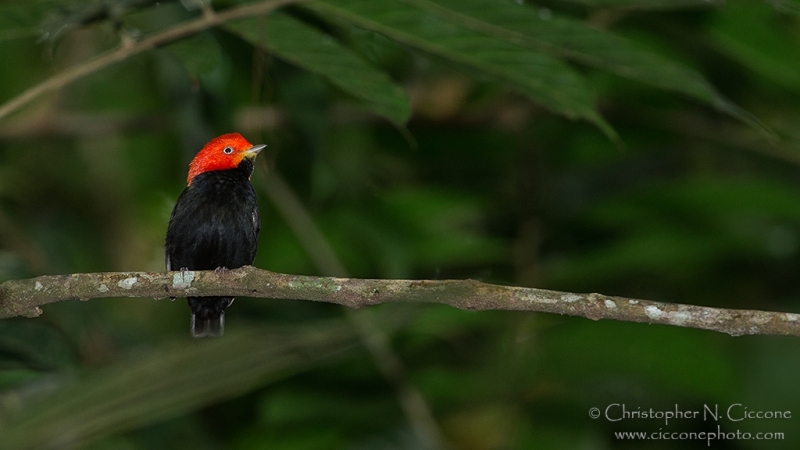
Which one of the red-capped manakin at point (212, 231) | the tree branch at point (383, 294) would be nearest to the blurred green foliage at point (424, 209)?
the red-capped manakin at point (212, 231)

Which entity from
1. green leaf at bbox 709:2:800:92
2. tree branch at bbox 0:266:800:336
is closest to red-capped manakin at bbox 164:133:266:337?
→ tree branch at bbox 0:266:800:336

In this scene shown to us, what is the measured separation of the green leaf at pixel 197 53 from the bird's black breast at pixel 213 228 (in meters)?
0.81

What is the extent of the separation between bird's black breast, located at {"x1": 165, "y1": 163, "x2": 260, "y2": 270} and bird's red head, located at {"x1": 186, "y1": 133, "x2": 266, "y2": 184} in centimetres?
17

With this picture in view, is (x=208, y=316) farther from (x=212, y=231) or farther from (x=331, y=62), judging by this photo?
(x=331, y=62)

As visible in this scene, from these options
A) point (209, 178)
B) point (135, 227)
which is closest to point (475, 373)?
point (209, 178)

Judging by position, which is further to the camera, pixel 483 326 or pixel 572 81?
pixel 483 326

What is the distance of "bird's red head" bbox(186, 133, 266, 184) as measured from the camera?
13.2 ft

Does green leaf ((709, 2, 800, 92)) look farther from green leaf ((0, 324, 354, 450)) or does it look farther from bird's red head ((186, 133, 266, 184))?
green leaf ((0, 324, 354, 450))

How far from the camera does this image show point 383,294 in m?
2.09

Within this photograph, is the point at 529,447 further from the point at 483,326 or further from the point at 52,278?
the point at 52,278

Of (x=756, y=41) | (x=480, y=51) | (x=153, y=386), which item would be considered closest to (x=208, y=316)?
(x=153, y=386)

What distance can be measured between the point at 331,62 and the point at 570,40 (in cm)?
80

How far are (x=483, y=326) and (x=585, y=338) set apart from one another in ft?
3.18

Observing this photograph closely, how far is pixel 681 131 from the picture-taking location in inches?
212
